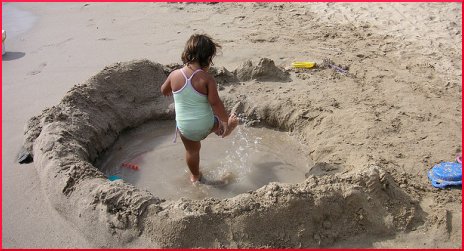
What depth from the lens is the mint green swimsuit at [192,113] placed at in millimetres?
3417

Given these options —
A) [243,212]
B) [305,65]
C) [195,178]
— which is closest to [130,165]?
[195,178]

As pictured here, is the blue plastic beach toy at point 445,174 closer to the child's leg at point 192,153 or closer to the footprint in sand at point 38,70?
the child's leg at point 192,153

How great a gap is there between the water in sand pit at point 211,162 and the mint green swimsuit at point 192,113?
0.47 meters

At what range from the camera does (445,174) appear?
346 cm

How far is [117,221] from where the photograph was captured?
304 centimetres

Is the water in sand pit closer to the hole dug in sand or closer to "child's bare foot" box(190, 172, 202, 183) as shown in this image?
"child's bare foot" box(190, 172, 202, 183)

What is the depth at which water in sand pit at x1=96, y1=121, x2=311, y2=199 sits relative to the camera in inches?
150

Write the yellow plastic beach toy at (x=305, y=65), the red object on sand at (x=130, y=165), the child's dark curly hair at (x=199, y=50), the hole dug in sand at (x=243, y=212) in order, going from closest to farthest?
1. the hole dug in sand at (x=243, y=212)
2. the child's dark curly hair at (x=199, y=50)
3. the red object on sand at (x=130, y=165)
4. the yellow plastic beach toy at (x=305, y=65)

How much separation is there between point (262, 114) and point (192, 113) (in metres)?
1.36

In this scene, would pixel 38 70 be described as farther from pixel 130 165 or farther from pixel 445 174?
pixel 445 174

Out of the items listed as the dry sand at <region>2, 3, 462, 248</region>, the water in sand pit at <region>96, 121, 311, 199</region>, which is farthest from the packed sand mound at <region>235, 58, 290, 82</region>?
Answer: the water in sand pit at <region>96, 121, 311, 199</region>

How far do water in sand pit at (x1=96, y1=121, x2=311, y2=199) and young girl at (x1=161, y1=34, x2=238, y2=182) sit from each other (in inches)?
9.4

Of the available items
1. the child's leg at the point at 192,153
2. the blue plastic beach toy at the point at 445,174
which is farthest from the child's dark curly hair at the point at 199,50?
the blue plastic beach toy at the point at 445,174

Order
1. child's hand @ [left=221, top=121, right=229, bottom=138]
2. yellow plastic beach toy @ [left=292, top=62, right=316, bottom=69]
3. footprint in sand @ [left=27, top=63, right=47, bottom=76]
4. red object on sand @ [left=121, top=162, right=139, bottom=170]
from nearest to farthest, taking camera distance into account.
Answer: child's hand @ [left=221, top=121, right=229, bottom=138]
red object on sand @ [left=121, top=162, right=139, bottom=170]
yellow plastic beach toy @ [left=292, top=62, right=316, bottom=69]
footprint in sand @ [left=27, top=63, right=47, bottom=76]
